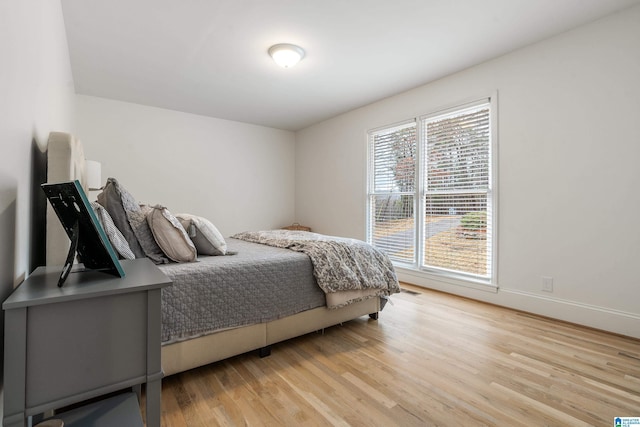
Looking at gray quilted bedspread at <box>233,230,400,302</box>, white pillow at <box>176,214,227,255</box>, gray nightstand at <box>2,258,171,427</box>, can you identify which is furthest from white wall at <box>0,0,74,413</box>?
gray quilted bedspread at <box>233,230,400,302</box>

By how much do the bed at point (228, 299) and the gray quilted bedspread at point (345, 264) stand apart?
2.9 inches

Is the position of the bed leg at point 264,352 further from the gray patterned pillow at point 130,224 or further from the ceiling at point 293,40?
the ceiling at point 293,40

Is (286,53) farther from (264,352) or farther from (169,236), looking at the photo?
(264,352)

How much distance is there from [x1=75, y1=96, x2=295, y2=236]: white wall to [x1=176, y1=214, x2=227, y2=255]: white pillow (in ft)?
9.40

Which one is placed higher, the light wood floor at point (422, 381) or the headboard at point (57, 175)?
the headboard at point (57, 175)

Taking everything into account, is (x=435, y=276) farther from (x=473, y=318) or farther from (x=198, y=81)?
(x=198, y=81)

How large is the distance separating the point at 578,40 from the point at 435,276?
2654 mm

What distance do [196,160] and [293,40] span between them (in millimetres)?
2859

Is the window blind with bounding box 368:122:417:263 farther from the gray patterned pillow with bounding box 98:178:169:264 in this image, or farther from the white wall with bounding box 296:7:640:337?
the gray patterned pillow with bounding box 98:178:169:264

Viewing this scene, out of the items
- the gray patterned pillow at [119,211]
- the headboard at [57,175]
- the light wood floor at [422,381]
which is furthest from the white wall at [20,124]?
the light wood floor at [422,381]

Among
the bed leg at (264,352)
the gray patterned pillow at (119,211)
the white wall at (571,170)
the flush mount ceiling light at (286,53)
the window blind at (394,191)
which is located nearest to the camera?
the gray patterned pillow at (119,211)

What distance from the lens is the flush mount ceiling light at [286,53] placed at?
9.48 ft

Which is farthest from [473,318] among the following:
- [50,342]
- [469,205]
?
[50,342]

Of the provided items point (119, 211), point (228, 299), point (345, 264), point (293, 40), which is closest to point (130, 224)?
point (119, 211)
